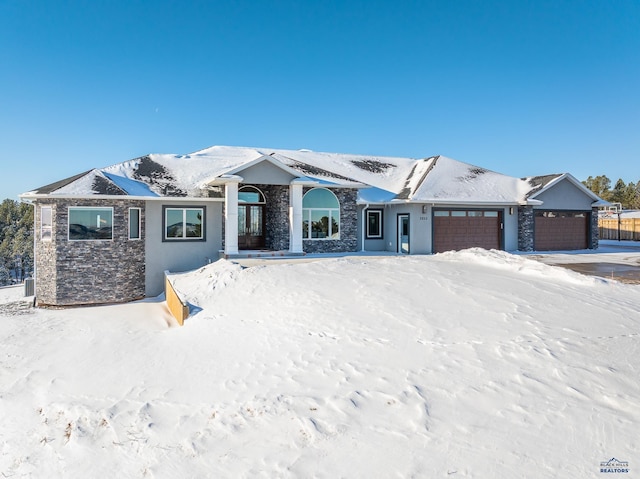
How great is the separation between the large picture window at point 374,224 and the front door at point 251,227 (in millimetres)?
4539

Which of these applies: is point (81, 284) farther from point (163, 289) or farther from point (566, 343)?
point (566, 343)

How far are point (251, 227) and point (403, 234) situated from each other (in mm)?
6192

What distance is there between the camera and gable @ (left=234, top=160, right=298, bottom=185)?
15781 millimetres

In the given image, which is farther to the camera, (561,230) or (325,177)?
(561,230)

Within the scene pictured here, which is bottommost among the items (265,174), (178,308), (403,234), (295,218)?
(178,308)

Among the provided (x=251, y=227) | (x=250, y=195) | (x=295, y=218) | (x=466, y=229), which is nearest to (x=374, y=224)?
(x=466, y=229)

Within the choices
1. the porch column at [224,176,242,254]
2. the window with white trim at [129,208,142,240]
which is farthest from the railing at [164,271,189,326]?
the window with white trim at [129,208,142,240]

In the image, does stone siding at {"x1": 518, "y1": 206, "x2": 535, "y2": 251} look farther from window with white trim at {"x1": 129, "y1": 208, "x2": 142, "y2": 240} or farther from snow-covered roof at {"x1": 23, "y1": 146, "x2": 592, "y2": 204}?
window with white trim at {"x1": 129, "y1": 208, "x2": 142, "y2": 240}

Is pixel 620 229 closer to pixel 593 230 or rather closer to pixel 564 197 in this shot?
pixel 593 230

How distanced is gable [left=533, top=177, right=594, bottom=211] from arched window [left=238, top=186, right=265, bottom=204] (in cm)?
1211

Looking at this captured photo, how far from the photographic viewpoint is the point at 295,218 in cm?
1634

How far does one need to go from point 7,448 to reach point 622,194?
5498 cm

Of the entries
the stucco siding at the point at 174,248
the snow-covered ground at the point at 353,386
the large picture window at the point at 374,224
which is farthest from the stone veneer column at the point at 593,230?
the stucco siding at the point at 174,248

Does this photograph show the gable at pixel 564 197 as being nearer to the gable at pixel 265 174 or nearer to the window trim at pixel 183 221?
the gable at pixel 265 174
